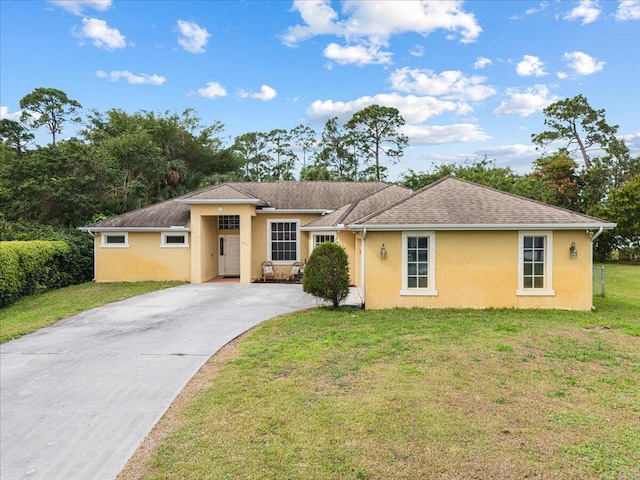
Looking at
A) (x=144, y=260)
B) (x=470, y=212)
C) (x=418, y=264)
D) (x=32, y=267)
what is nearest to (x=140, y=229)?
(x=144, y=260)

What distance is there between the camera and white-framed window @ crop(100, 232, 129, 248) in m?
17.8

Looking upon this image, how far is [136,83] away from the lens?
25500 millimetres

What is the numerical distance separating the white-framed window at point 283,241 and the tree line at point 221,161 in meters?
9.96

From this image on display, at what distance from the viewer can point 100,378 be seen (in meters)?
6.40

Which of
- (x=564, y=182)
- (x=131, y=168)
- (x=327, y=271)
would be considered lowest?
(x=327, y=271)

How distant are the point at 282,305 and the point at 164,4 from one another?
14.8 m

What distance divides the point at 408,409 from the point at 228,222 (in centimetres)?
1606

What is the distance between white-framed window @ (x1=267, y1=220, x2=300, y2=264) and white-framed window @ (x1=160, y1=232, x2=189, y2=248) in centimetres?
386

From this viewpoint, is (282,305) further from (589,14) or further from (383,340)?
(589,14)

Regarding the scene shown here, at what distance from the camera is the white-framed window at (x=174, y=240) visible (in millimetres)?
17672

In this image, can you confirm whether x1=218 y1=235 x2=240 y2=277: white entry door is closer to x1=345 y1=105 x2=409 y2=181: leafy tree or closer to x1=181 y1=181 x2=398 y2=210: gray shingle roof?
x1=181 y1=181 x2=398 y2=210: gray shingle roof

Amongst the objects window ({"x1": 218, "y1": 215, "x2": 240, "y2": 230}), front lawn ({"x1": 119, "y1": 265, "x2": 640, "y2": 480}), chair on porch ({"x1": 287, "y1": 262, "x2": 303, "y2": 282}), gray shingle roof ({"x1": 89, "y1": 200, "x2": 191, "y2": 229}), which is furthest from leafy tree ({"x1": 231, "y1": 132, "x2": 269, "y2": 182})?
front lawn ({"x1": 119, "y1": 265, "x2": 640, "y2": 480})

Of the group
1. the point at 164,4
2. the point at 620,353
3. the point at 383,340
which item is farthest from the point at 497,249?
the point at 164,4

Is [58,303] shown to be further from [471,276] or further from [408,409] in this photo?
[471,276]
